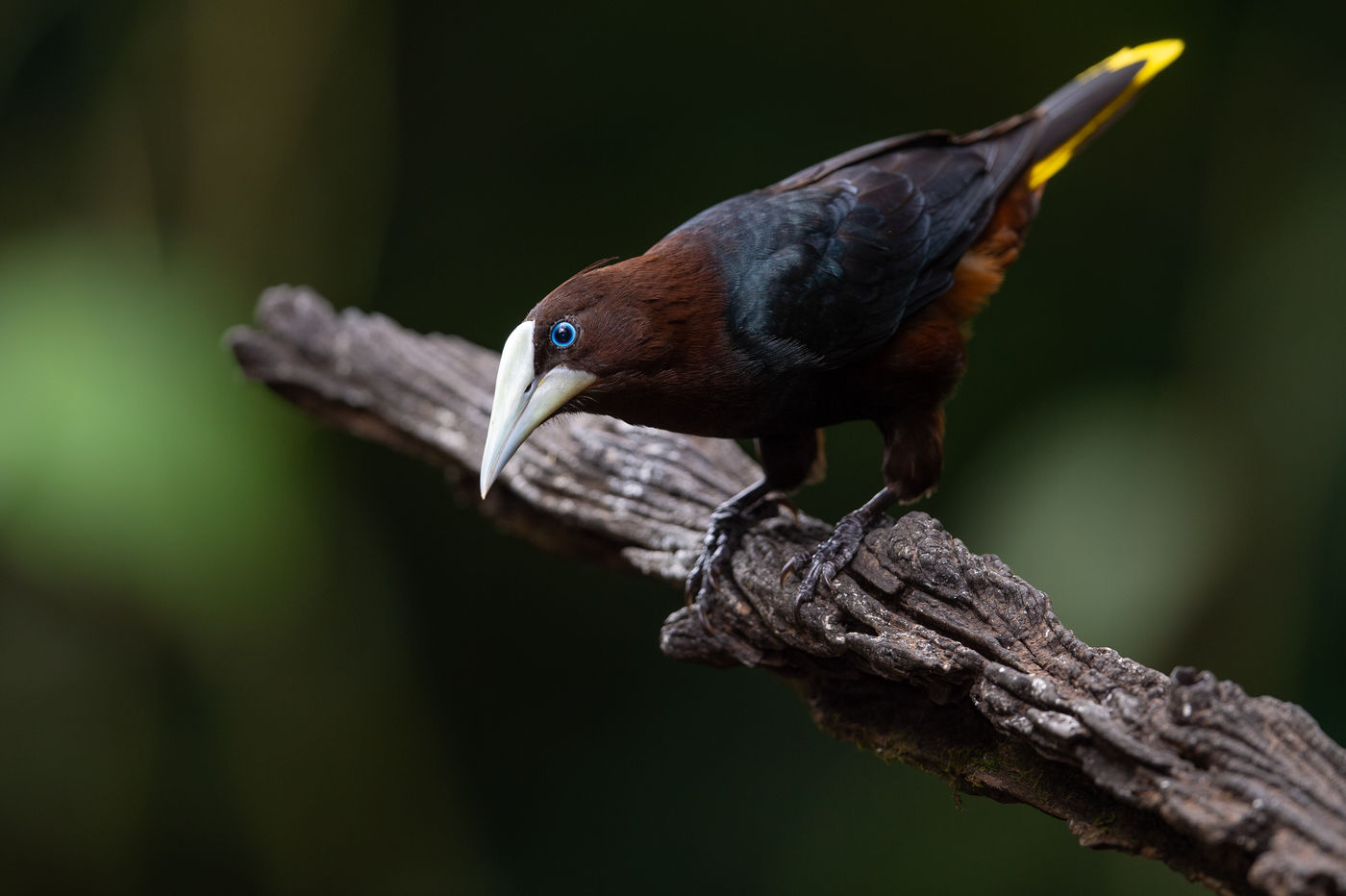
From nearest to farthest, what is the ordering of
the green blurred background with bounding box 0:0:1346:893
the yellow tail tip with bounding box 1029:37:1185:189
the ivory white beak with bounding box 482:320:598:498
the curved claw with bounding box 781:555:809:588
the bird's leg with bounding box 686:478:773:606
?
the ivory white beak with bounding box 482:320:598:498, the curved claw with bounding box 781:555:809:588, the bird's leg with bounding box 686:478:773:606, the yellow tail tip with bounding box 1029:37:1185:189, the green blurred background with bounding box 0:0:1346:893

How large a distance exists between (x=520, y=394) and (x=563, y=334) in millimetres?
156

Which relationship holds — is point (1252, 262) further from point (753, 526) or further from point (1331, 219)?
point (753, 526)

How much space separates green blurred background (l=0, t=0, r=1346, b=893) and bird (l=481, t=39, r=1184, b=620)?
1531 mm

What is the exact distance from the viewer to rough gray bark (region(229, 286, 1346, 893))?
162 centimetres

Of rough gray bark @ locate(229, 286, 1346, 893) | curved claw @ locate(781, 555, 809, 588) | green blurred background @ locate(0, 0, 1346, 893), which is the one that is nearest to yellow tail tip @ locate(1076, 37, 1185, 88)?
green blurred background @ locate(0, 0, 1346, 893)

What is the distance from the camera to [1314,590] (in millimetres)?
3832

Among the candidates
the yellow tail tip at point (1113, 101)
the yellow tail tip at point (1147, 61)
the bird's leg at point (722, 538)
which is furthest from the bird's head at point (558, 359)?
the yellow tail tip at point (1147, 61)

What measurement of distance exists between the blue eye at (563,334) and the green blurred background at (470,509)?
2412 mm

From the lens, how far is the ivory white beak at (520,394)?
2.28 metres

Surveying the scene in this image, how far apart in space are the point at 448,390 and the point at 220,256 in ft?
5.80

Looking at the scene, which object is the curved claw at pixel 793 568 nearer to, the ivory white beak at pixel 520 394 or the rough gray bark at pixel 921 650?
the rough gray bark at pixel 921 650

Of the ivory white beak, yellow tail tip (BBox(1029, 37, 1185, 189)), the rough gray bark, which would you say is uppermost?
yellow tail tip (BBox(1029, 37, 1185, 189))

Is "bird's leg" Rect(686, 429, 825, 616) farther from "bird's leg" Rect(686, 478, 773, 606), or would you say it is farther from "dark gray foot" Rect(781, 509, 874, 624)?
"dark gray foot" Rect(781, 509, 874, 624)

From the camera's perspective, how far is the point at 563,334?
7.48 feet
